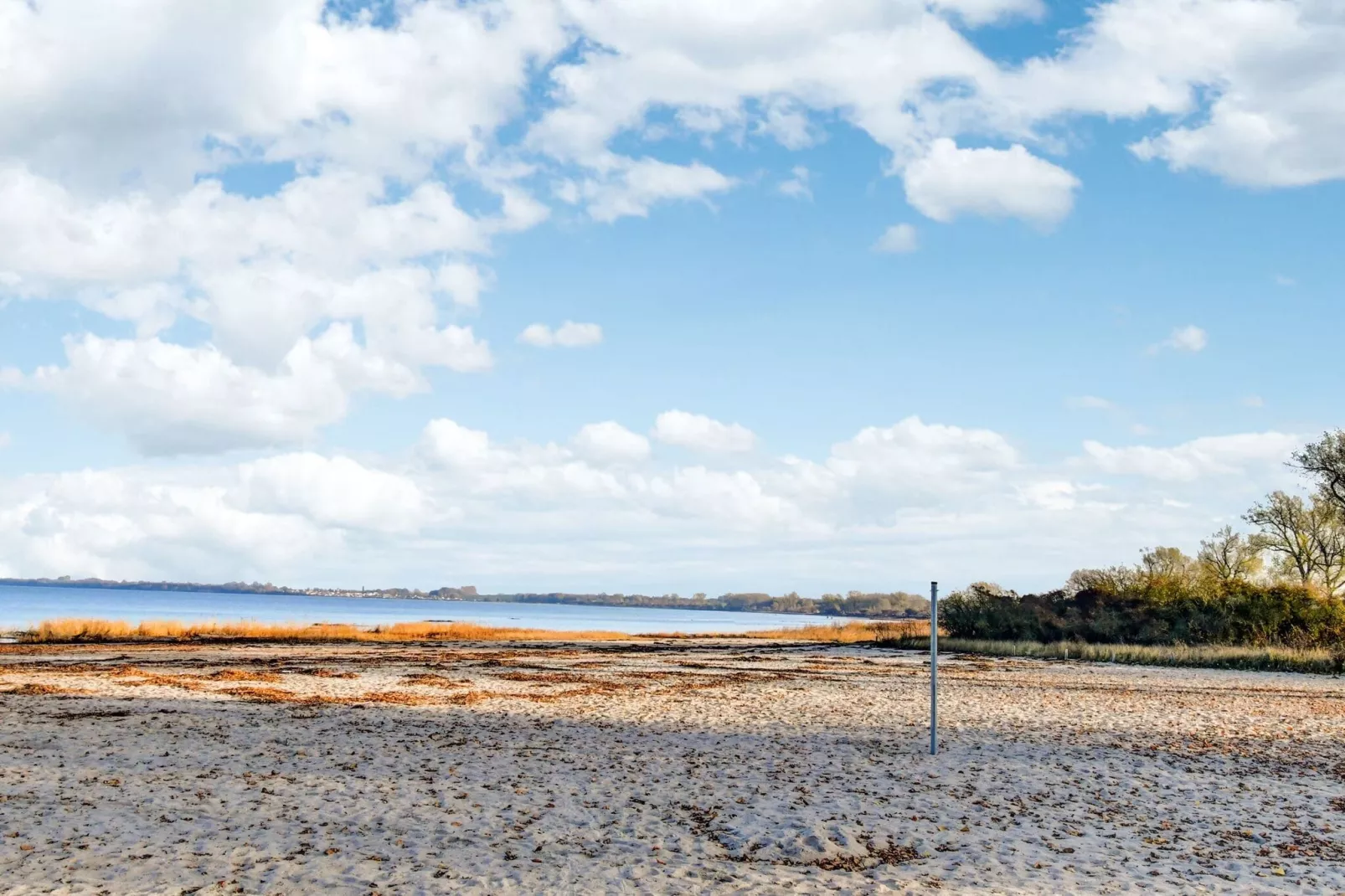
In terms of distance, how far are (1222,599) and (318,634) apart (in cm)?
4399

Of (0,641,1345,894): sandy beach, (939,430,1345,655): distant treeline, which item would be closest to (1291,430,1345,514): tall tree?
(939,430,1345,655): distant treeline

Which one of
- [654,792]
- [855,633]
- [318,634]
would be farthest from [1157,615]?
[318,634]

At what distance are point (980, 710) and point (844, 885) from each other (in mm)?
13598

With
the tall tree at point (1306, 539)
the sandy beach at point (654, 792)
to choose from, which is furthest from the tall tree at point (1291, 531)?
the sandy beach at point (654, 792)

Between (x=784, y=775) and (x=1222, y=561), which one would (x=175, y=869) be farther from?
(x=1222, y=561)

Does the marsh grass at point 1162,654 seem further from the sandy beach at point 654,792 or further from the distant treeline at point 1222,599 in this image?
the sandy beach at point 654,792

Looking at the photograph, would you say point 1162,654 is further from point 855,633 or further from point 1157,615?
point 855,633

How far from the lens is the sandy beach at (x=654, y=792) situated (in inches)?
342

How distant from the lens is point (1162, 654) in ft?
132

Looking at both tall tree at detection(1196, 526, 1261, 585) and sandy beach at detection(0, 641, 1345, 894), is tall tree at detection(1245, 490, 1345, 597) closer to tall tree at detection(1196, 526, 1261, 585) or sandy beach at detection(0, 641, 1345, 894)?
tall tree at detection(1196, 526, 1261, 585)

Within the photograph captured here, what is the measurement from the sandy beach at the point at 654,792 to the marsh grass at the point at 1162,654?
44.8 ft

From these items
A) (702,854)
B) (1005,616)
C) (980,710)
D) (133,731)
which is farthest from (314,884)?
(1005,616)

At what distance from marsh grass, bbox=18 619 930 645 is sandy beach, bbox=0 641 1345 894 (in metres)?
28.1

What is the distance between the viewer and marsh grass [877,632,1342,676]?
35.5 m
